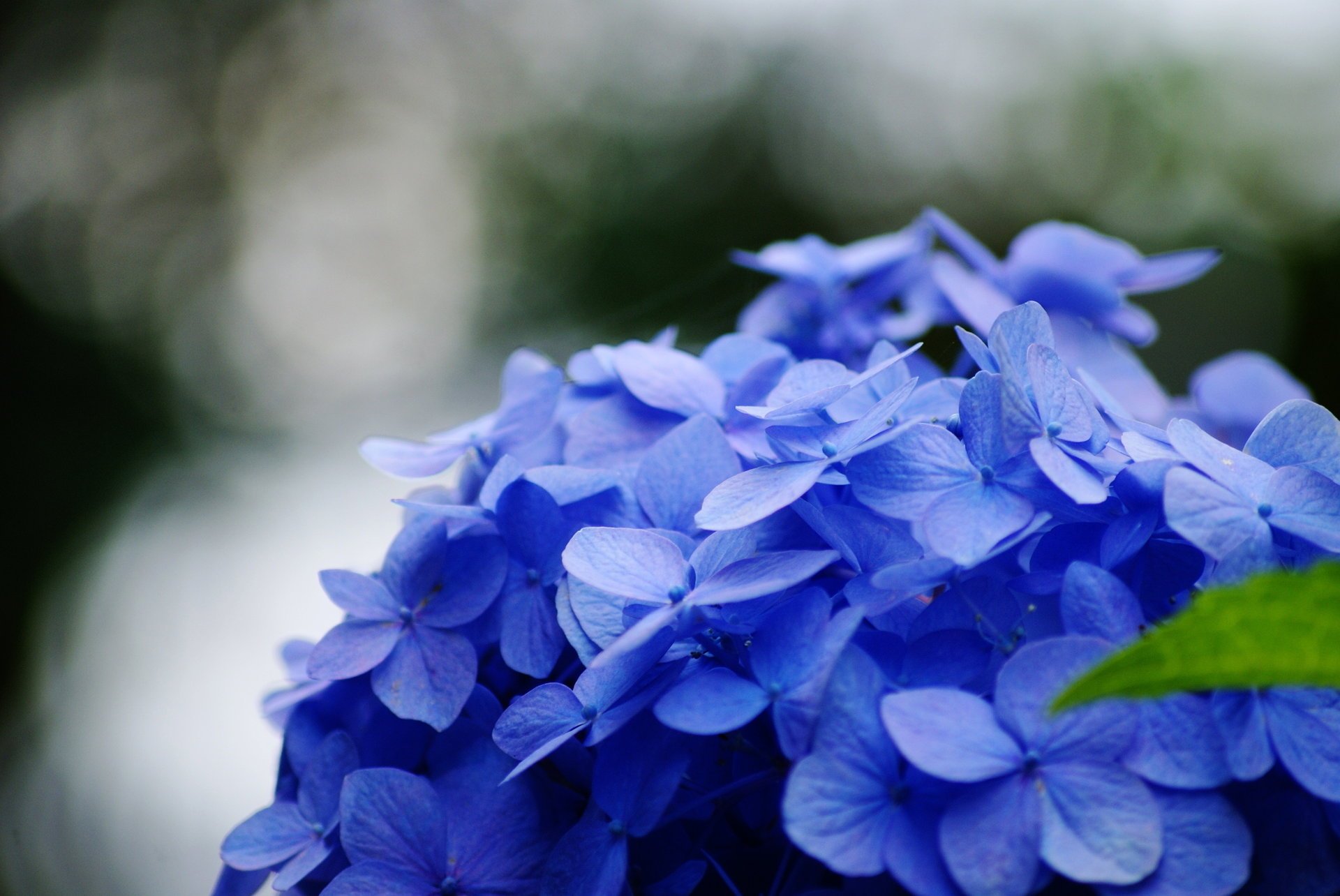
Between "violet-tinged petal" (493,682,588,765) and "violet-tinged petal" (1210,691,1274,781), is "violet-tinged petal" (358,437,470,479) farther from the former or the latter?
"violet-tinged petal" (1210,691,1274,781)

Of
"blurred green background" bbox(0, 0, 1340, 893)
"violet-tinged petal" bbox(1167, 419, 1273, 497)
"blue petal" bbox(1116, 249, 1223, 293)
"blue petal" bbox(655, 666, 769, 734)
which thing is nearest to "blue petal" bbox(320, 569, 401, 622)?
"blue petal" bbox(655, 666, 769, 734)

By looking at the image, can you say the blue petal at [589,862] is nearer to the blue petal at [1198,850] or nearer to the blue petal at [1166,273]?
the blue petal at [1198,850]

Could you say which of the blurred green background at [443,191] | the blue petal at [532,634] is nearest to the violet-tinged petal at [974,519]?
the blue petal at [532,634]

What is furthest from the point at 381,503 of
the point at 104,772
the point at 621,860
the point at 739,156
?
the point at 739,156

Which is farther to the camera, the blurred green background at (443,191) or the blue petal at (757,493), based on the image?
the blurred green background at (443,191)

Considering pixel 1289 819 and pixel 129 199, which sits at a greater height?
pixel 129 199

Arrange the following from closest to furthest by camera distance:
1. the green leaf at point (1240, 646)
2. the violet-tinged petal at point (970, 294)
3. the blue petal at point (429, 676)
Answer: the green leaf at point (1240, 646) → the blue petal at point (429, 676) → the violet-tinged petal at point (970, 294)

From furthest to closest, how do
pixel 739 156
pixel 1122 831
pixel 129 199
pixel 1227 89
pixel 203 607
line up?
pixel 129 199 < pixel 739 156 < pixel 1227 89 < pixel 203 607 < pixel 1122 831

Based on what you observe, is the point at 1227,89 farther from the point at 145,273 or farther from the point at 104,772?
the point at 145,273
